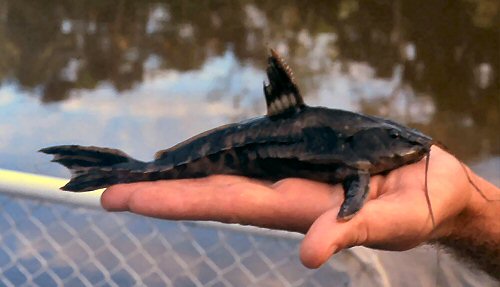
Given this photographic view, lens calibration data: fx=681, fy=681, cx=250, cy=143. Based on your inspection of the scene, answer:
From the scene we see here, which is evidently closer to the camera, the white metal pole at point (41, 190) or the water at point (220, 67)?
the white metal pole at point (41, 190)

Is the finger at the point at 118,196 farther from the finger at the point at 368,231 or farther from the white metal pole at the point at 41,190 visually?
the white metal pole at the point at 41,190

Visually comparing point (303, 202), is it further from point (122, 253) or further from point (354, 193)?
point (122, 253)

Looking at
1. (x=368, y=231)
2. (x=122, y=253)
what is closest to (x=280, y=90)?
(x=368, y=231)

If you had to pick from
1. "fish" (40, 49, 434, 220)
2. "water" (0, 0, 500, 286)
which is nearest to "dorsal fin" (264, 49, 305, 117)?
"fish" (40, 49, 434, 220)

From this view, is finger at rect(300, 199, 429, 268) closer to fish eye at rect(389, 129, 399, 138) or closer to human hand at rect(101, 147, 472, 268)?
human hand at rect(101, 147, 472, 268)

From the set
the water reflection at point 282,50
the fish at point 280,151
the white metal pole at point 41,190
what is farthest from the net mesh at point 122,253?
the water reflection at point 282,50

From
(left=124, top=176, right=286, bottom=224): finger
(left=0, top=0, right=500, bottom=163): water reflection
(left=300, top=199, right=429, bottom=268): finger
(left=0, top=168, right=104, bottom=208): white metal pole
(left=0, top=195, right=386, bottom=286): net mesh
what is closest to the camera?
(left=300, top=199, right=429, bottom=268): finger

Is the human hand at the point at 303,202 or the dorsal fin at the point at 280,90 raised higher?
the dorsal fin at the point at 280,90

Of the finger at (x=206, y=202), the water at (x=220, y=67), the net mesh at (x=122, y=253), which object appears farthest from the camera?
the water at (x=220, y=67)
